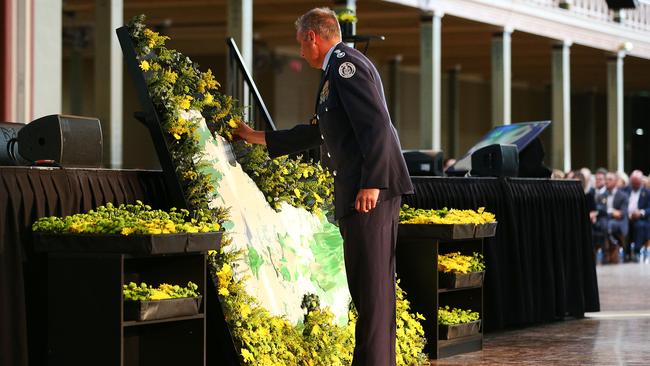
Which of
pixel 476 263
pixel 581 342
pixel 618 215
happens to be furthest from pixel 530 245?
pixel 618 215

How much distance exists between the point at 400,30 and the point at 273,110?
3.79 meters

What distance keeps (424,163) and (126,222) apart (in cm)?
613

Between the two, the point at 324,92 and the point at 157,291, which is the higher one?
the point at 324,92

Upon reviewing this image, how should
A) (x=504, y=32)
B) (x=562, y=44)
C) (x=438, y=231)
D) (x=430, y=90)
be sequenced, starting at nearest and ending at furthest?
1. (x=438, y=231)
2. (x=430, y=90)
3. (x=504, y=32)
4. (x=562, y=44)

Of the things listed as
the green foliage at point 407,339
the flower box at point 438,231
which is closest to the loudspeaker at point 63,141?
the green foliage at point 407,339

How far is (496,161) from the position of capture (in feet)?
29.3

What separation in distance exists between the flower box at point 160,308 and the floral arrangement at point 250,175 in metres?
0.25

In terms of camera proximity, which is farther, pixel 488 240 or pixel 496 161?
pixel 496 161

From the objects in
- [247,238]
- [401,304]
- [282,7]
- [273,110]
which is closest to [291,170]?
[247,238]

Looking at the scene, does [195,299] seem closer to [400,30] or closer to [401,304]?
[401,304]

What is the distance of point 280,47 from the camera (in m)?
26.0

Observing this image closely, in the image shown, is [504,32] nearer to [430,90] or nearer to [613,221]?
[430,90]

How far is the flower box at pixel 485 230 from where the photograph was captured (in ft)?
23.4

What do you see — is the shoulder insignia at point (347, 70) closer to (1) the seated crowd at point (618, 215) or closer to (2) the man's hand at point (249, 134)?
(2) the man's hand at point (249, 134)
